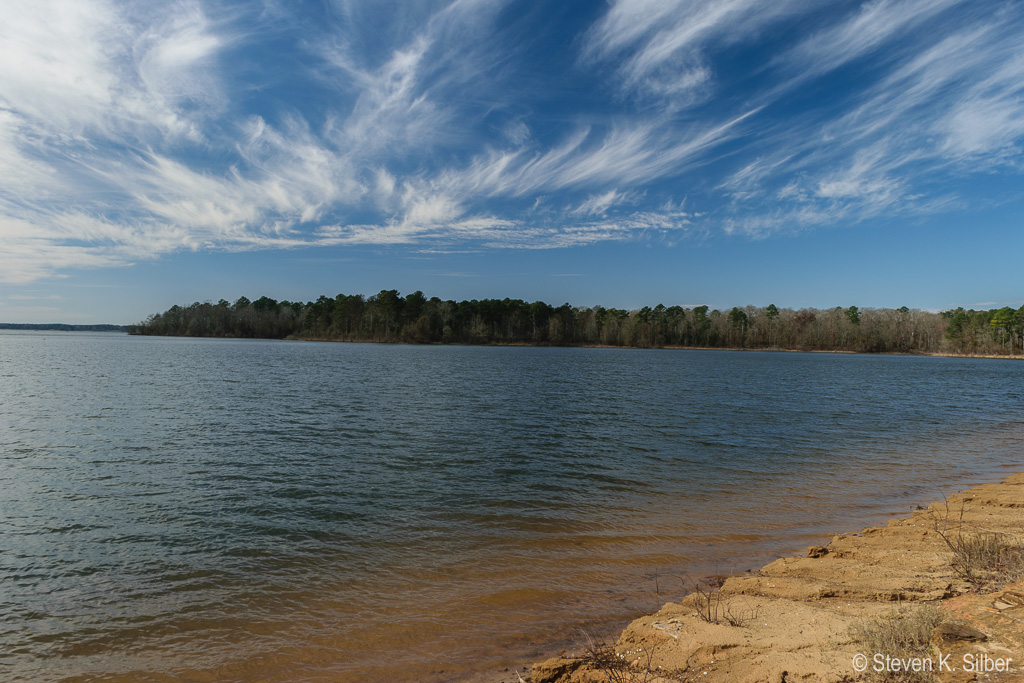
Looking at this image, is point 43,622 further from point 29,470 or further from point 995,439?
point 995,439

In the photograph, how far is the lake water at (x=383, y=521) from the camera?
257 inches

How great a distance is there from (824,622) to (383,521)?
836cm

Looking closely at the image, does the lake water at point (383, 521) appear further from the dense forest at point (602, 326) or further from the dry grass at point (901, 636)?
the dense forest at point (602, 326)

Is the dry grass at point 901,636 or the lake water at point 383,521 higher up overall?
the dry grass at point 901,636

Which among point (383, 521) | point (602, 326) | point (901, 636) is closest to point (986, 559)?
point (901, 636)

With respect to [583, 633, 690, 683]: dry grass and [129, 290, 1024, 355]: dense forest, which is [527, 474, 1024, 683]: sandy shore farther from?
[129, 290, 1024, 355]: dense forest

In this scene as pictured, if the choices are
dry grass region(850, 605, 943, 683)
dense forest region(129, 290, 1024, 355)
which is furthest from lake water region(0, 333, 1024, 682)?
dense forest region(129, 290, 1024, 355)

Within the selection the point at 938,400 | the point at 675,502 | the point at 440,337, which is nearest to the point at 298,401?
the point at 675,502

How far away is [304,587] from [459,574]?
8.21ft

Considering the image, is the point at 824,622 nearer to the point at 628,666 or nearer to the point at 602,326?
the point at 628,666

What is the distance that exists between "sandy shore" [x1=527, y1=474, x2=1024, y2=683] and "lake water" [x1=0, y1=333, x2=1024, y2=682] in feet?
3.63

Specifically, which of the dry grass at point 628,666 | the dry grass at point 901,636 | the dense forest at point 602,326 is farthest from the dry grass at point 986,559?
the dense forest at point 602,326

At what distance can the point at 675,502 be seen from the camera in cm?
1277

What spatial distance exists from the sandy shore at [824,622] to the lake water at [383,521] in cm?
111
